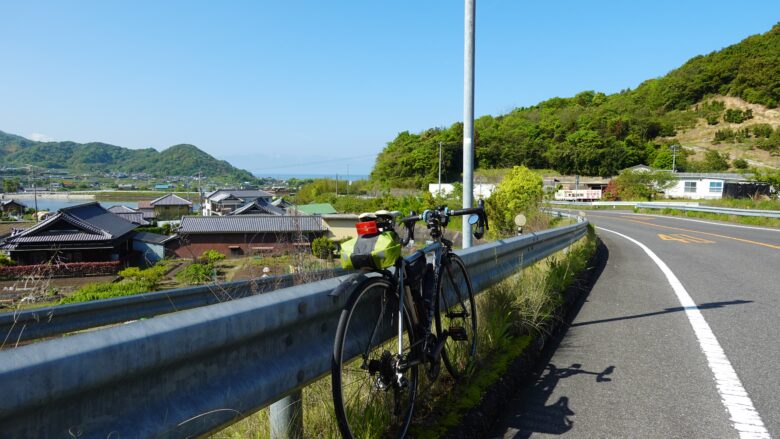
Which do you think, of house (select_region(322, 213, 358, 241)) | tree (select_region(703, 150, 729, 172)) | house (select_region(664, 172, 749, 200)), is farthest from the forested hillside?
house (select_region(322, 213, 358, 241))

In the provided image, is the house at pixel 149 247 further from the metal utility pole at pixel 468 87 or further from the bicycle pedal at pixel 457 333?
the bicycle pedal at pixel 457 333

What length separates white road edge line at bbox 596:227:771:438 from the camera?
3111 mm

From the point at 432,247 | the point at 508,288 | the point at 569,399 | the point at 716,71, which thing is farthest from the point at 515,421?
the point at 716,71

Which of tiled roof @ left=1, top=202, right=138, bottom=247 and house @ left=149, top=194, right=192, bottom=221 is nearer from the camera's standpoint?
tiled roof @ left=1, top=202, right=138, bottom=247

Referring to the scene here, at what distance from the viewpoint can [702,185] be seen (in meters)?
61.7

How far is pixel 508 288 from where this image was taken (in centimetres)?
525

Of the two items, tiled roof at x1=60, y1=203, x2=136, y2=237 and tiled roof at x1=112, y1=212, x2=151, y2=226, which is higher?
tiled roof at x1=60, y1=203, x2=136, y2=237

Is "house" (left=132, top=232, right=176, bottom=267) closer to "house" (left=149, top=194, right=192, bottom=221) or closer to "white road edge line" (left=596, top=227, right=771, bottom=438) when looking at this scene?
"house" (left=149, top=194, right=192, bottom=221)

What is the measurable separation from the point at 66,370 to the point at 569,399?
3.22 metres

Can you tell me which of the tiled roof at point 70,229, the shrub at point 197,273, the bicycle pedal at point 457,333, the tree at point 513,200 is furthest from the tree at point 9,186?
→ the bicycle pedal at point 457,333

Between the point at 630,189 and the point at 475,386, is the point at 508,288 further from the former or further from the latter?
the point at 630,189

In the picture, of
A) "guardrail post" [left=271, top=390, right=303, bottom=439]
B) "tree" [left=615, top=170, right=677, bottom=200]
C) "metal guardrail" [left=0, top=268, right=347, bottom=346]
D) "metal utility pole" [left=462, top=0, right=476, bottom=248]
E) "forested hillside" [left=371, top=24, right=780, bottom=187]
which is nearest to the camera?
"guardrail post" [left=271, top=390, right=303, bottom=439]

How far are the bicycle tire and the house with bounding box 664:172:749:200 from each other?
65892 millimetres

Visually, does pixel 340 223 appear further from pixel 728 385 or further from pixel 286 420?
pixel 286 420
